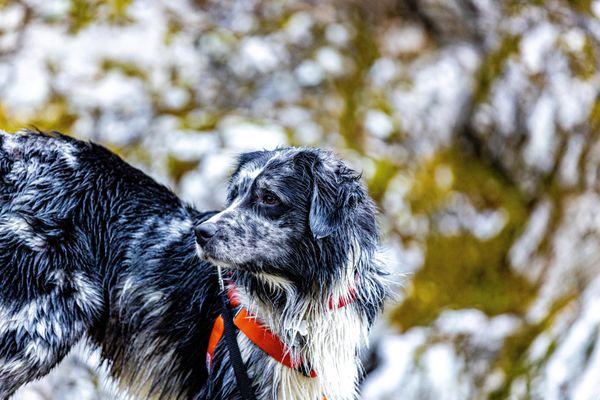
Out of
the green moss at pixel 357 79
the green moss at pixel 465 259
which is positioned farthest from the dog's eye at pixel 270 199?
the green moss at pixel 357 79

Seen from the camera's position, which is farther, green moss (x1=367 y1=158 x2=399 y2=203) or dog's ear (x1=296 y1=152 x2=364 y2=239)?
green moss (x1=367 y1=158 x2=399 y2=203)

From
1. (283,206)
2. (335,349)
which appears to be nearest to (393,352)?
(335,349)

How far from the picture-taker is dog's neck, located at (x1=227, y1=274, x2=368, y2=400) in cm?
310

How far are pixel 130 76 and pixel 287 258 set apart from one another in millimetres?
5030

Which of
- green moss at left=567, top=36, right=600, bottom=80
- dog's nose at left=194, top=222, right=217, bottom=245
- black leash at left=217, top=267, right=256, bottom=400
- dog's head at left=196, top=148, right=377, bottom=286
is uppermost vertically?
green moss at left=567, top=36, right=600, bottom=80

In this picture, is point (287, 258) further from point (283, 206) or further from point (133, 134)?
point (133, 134)

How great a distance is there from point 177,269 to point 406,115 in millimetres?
4727

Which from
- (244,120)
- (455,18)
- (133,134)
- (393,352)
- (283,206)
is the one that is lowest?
(283,206)

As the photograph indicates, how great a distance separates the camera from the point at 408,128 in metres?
7.57

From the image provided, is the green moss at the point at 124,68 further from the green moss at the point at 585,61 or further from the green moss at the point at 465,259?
the green moss at the point at 585,61

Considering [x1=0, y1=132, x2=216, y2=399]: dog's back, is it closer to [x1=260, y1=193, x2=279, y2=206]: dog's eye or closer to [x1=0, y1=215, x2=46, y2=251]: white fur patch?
[x1=0, y1=215, x2=46, y2=251]: white fur patch

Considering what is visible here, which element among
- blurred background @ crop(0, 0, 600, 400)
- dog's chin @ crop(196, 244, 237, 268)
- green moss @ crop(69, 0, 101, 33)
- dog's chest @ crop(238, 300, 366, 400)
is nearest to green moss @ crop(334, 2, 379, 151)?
blurred background @ crop(0, 0, 600, 400)

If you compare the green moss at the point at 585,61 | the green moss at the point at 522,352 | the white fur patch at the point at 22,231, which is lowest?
the white fur patch at the point at 22,231

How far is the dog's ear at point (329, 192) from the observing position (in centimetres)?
291
